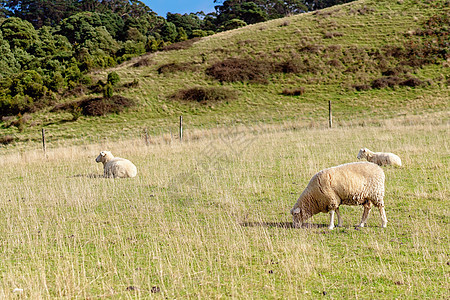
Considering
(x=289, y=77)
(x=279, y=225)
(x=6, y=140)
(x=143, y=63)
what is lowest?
(x=279, y=225)

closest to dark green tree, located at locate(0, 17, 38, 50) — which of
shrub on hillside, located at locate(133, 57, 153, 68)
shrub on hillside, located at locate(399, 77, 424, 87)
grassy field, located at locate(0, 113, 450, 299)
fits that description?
shrub on hillside, located at locate(133, 57, 153, 68)

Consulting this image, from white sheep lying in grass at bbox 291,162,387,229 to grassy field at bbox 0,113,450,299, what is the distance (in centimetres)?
29

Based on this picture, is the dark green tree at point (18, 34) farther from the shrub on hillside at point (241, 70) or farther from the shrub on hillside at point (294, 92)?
the shrub on hillside at point (294, 92)

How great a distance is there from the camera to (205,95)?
3897 centimetres

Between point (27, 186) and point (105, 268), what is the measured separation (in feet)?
25.8

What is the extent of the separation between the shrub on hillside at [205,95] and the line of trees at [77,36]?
10.7 metres

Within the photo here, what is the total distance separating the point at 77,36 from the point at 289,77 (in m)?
49.1

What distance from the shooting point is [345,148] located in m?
15.7

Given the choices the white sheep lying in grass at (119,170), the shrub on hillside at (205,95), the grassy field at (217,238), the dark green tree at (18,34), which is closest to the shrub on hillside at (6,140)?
the shrub on hillside at (205,95)

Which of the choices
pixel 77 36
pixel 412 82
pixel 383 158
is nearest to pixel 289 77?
pixel 412 82

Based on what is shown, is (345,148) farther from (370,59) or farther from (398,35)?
(398,35)

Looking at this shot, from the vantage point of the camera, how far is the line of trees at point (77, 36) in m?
42.0

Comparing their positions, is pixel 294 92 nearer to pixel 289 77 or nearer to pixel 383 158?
pixel 289 77

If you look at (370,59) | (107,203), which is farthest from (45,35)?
(107,203)
